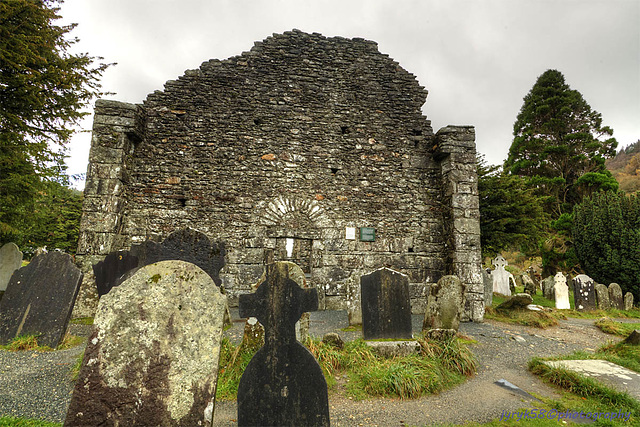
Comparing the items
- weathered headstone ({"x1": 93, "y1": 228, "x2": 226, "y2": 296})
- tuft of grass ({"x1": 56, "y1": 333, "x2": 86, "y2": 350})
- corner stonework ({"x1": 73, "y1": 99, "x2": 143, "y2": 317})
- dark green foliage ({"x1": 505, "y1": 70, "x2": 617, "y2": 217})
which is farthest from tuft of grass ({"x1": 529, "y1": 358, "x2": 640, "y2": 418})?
dark green foliage ({"x1": 505, "y1": 70, "x2": 617, "y2": 217})

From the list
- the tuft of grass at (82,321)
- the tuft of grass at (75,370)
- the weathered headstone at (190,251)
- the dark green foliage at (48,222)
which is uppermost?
the dark green foliage at (48,222)

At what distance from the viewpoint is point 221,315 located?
1.97m

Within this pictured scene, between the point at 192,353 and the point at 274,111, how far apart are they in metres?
6.98

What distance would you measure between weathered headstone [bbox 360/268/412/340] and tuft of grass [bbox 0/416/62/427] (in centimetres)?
346

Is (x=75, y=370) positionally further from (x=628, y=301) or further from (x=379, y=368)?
(x=628, y=301)

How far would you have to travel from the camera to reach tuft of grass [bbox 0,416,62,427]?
2344mm

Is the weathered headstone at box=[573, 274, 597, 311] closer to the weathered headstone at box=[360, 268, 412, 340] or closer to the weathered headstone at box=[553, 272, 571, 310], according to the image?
the weathered headstone at box=[553, 272, 571, 310]

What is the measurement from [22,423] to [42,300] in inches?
101

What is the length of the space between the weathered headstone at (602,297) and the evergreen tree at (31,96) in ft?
51.7

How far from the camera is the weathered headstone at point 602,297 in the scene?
9156 millimetres

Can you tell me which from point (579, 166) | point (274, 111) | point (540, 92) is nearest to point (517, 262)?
point (579, 166)

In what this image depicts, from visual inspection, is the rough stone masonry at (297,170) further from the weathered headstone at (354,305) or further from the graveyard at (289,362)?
the graveyard at (289,362)

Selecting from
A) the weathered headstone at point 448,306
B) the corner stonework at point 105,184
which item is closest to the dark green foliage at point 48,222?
the corner stonework at point 105,184

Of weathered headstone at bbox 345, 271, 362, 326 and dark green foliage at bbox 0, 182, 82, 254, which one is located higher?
dark green foliage at bbox 0, 182, 82, 254
